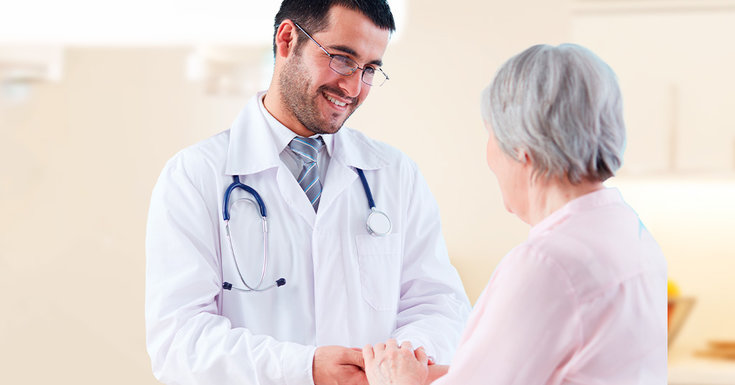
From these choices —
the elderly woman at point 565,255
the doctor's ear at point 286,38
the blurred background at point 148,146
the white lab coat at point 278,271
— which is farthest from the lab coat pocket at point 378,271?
the blurred background at point 148,146

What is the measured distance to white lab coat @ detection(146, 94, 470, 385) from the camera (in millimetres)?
1401

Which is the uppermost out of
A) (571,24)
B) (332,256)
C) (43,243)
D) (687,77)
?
(571,24)

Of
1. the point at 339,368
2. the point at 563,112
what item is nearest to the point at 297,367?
the point at 339,368

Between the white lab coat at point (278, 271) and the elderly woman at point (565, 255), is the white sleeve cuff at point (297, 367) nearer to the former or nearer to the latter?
the white lab coat at point (278, 271)

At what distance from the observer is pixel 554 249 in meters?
0.95

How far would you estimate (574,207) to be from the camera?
1016 millimetres

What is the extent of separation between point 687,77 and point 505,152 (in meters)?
2.26

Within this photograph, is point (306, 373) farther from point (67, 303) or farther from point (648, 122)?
point (67, 303)

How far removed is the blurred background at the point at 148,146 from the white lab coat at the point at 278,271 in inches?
63.4

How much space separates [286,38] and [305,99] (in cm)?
16

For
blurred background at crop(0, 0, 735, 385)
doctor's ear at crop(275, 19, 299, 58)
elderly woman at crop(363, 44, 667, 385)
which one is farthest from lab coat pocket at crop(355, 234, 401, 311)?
blurred background at crop(0, 0, 735, 385)

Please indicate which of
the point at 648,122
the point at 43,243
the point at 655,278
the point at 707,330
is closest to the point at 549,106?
the point at 655,278

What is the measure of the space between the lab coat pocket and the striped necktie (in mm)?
133

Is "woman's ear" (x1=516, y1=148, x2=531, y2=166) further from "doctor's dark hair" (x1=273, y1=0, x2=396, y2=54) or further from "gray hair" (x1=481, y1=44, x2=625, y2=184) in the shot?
"doctor's dark hair" (x1=273, y1=0, x2=396, y2=54)
